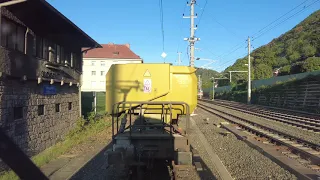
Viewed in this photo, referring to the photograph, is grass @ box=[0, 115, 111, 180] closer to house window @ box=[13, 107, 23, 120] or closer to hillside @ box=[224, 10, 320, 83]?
house window @ box=[13, 107, 23, 120]

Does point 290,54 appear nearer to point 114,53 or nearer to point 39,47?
point 114,53

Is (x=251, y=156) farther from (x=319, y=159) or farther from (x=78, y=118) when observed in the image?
(x=78, y=118)

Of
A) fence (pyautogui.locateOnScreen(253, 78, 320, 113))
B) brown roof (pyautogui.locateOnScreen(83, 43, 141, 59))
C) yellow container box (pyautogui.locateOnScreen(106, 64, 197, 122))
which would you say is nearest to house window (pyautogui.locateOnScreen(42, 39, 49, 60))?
yellow container box (pyautogui.locateOnScreen(106, 64, 197, 122))

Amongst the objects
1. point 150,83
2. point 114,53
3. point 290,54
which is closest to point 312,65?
point 290,54

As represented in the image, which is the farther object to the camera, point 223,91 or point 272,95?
point 223,91

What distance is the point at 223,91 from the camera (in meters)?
81.3

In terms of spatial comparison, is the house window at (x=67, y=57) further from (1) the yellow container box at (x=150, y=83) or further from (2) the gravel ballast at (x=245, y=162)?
(1) the yellow container box at (x=150, y=83)

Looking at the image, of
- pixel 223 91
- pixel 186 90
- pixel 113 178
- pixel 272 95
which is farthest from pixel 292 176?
pixel 223 91

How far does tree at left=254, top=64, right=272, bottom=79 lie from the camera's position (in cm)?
8369

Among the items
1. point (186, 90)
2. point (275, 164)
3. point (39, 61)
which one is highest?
point (39, 61)

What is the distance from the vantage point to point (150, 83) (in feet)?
23.5

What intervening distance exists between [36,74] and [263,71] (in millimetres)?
77636

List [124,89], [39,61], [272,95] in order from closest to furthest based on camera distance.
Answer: [124,89]
[39,61]
[272,95]

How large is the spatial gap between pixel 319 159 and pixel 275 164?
4.34ft
